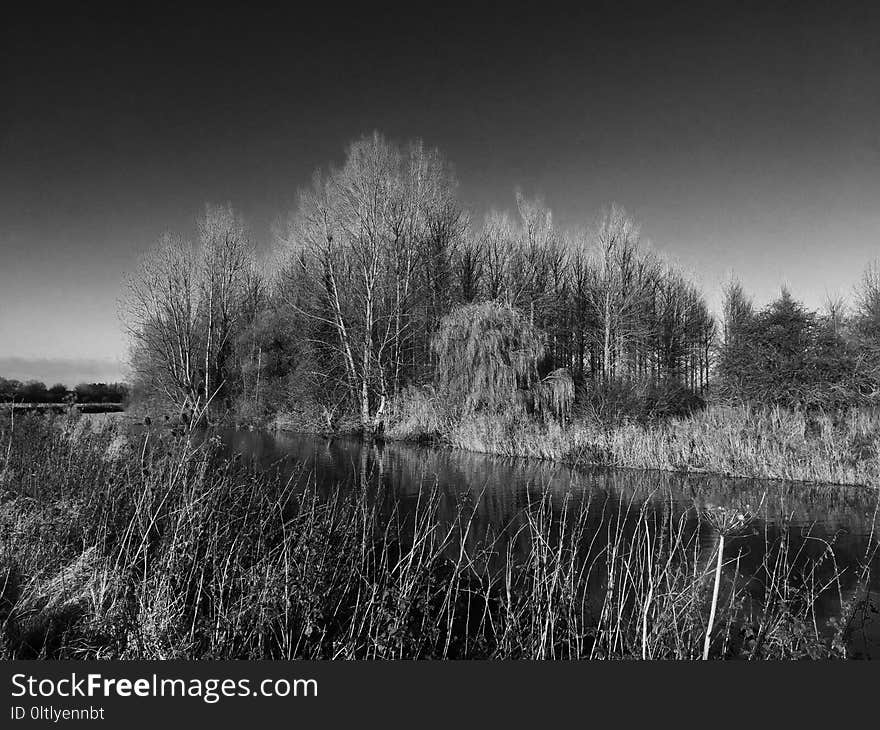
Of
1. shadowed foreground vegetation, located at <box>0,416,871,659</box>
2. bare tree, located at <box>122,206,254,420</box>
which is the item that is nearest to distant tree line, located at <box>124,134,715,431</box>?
bare tree, located at <box>122,206,254,420</box>

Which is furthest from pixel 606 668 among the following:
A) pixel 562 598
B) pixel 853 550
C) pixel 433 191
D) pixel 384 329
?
pixel 433 191

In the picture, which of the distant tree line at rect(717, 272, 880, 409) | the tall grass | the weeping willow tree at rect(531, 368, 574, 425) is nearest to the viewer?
the tall grass

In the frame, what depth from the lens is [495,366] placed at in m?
18.5

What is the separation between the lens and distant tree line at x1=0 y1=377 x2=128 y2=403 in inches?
385

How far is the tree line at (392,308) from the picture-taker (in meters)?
20.6

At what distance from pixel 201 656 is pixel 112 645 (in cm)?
49

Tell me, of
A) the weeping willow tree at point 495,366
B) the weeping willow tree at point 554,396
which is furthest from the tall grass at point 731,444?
the weeping willow tree at point 495,366

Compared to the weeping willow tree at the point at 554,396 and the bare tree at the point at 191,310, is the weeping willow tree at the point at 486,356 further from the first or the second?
the bare tree at the point at 191,310

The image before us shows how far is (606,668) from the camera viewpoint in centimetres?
265

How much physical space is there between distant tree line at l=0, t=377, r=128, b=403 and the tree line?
297 centimetres

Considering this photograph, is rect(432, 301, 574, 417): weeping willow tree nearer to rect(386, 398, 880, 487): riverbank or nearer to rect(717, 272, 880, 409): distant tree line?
rect(386, 398, 880, 487): riverbank

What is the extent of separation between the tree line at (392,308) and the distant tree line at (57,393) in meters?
2.97

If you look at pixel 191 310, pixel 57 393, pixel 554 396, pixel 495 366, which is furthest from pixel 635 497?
pixel 191 310

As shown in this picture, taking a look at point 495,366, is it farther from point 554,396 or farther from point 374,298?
point 374,298
